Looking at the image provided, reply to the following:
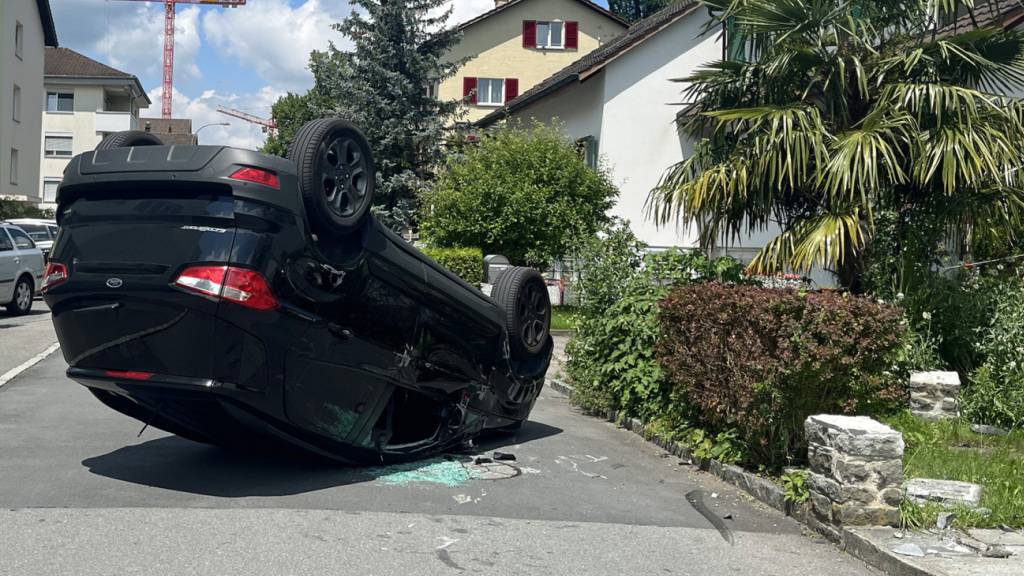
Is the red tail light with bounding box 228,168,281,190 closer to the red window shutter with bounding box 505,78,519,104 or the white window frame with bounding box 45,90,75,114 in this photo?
the red window shutter with bounding box 505,78,519,104

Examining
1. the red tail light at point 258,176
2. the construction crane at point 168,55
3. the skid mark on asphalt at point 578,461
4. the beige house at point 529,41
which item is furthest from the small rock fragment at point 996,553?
the construction crane at point 168,55

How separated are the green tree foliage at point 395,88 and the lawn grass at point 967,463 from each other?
25.4m

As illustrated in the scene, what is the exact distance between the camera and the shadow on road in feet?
22.6

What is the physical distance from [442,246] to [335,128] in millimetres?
19326

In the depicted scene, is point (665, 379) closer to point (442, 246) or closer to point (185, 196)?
point (185, 196)

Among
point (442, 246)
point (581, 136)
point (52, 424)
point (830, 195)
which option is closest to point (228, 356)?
point (52, 424)

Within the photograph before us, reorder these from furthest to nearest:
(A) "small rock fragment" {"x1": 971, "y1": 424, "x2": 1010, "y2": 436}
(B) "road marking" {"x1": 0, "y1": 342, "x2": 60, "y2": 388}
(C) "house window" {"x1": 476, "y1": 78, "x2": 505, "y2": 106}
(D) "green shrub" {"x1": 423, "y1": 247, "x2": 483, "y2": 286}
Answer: (C) "house window" {"x1": 476, "y1": 78, "x2": 505, "y2": 106} → (D) "green shrub" {"x1": 423, "y1": 247, "x2": 483, "y2": 286} → (B) "road marking" {"x1": 0, "y1": 342, "x2": 60, "y2": 388} → (A) "small rock fragment" {"x1": 971, "y1": 424, "x2": 1010, "y2": 436}

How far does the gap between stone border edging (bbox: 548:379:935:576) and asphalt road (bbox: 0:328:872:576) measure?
85mm

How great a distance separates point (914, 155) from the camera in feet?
31.2

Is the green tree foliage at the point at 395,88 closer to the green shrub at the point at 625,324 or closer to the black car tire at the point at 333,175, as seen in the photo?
the green shrub at the point at 625,324

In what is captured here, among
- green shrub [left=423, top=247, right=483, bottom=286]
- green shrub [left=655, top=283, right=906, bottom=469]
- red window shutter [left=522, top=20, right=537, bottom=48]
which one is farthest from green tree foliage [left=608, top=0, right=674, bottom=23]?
green shrub [left=655, top=283, right=906, bottom=469]

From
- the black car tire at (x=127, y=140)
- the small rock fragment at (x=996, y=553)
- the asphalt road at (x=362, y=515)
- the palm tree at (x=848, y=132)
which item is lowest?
the asphalt road at (x=362, y=515)

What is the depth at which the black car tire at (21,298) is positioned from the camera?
19.9m

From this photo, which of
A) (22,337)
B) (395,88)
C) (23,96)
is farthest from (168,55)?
(22,337)
